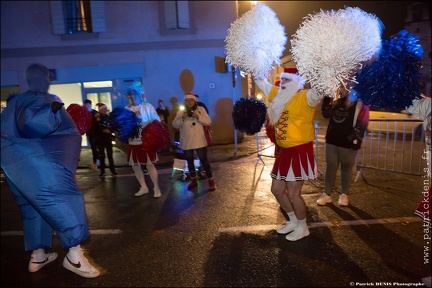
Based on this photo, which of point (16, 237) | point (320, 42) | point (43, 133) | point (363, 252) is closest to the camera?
point (320, 42)

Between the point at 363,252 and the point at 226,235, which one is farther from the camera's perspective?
the point at 226,235

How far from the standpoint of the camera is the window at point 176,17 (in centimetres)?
1131

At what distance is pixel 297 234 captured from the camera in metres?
3.72

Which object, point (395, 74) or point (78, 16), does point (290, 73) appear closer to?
point (395, 74)

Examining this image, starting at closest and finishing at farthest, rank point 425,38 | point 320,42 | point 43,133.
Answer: point 320,42
point 43,133
point 425,38

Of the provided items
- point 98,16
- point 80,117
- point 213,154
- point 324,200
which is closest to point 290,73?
point 324,200

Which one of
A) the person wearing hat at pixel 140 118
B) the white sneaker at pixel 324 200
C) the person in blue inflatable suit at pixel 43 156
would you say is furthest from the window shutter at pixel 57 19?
the white sneaker at pixel 324 200

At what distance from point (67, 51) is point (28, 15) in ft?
6.17

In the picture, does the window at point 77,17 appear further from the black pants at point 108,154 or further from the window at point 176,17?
the black pants at point 108,154

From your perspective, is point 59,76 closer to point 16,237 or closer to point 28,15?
point 28,15

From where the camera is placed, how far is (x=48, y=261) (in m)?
3.50

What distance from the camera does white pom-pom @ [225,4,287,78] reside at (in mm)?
3045

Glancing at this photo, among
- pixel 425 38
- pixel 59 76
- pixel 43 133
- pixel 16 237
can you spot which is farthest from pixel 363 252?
pixel 425 38

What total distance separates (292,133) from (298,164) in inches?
13.6
